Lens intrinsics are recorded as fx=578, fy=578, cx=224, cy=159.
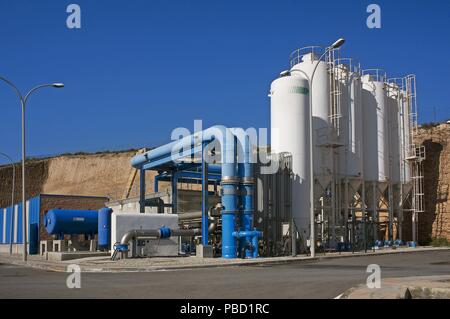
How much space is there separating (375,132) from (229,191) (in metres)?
18.9

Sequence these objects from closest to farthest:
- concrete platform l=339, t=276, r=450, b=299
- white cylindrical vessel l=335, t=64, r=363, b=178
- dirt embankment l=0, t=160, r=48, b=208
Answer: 1. concrete platform l=339, t=276, r=450, b=299
2. white cylindrical vessel l=335, t=64, r=363, b=178
3. dirt embankment l=0, t=160, r=48, b=208

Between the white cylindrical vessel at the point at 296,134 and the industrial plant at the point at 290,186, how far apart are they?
7 cm

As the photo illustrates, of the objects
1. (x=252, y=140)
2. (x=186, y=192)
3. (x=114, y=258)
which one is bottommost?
(x=114, y=258)

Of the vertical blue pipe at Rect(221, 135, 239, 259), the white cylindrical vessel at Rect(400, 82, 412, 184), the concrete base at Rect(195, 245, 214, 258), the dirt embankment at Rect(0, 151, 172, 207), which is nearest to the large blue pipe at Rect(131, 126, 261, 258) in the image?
the vertical blue pipe at Rect(221, 135, 239, 259)

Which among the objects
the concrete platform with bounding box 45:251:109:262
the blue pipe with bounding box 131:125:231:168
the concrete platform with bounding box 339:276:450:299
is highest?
the blue pipe with bounding box 131:125:231:168

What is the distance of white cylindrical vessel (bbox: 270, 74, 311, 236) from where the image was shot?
3719cm

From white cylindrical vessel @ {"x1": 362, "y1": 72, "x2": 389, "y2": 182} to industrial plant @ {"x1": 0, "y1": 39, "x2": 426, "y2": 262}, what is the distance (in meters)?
0.09

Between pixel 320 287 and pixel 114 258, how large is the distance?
18.9 m

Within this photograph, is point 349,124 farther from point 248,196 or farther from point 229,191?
point 229,191

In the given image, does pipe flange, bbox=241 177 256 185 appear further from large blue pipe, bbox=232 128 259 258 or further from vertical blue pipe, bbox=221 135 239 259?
vertical blue pipe, bbox=221 135 239 259
